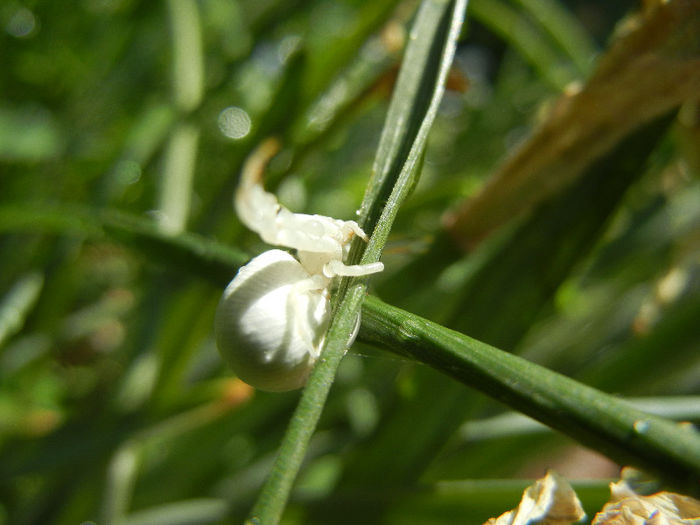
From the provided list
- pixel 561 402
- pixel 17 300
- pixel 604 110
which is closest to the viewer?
pixel 561 402

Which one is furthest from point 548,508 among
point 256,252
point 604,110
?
point 256,252

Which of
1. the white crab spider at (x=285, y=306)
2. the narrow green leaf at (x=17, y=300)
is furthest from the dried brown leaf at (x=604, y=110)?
the narrow green leaf at (x=17, y=300)

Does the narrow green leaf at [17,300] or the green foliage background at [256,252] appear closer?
the green foliage background at [256,252]

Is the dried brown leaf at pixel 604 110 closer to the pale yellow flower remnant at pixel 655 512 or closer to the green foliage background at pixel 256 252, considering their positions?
the green foliage background at pixel 256 252

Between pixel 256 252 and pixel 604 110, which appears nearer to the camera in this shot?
pixel 604 110

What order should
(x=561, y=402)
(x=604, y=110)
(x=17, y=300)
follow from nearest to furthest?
(x=561, y=402) < (x=604, y=110) < (x=17, y=300)

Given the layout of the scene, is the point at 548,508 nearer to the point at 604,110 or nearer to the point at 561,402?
the point at 561,402
